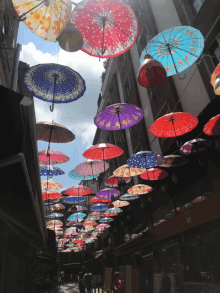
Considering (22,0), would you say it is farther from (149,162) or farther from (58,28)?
(149,162)

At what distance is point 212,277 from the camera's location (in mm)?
7590

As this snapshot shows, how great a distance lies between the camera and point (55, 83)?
555cm

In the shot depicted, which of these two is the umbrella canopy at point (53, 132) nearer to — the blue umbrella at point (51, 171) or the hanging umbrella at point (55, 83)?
the hanging umbrella at point (55, 83)

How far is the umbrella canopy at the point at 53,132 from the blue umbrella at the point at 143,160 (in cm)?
284

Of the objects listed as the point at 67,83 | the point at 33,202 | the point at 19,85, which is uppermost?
the point at 19,85

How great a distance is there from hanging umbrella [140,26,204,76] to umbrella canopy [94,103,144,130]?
1.61 metres

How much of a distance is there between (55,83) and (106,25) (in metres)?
1.99

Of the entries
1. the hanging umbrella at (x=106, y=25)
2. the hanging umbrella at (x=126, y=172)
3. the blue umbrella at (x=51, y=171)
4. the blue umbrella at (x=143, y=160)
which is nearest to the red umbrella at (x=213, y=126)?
the blue umbrella at (x=143, y=160)

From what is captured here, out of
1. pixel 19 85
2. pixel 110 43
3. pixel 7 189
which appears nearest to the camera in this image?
pixel 7 189

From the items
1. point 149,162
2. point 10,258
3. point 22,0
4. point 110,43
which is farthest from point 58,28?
point 10,258

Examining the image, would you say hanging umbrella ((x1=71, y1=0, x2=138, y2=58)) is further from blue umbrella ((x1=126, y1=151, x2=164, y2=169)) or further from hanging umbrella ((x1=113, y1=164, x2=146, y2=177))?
hanging umbrella ((x1=113, y1=164, x2=146, y2=177))

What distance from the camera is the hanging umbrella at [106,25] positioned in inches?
193

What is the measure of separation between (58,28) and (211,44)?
22.8 ft

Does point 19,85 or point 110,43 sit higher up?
point 19,85
